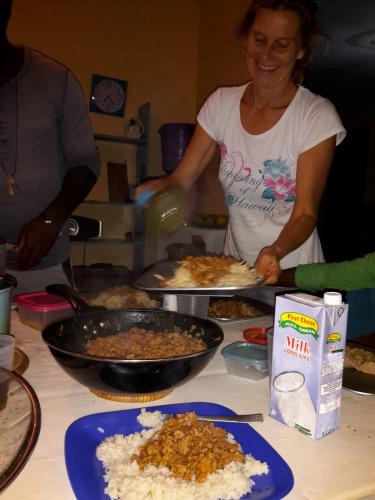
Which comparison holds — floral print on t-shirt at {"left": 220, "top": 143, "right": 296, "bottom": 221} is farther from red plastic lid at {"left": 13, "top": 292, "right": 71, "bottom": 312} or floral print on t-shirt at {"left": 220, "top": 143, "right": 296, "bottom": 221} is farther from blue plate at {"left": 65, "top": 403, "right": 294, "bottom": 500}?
blue plate at {"left": 65, "top": 403, "right": 294, "bottom": 500}

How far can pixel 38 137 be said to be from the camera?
6.20 ft

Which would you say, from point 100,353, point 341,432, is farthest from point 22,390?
point 341,432

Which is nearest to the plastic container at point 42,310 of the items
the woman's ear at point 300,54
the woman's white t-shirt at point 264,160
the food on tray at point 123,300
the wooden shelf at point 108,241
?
the food on tray at point 123,300

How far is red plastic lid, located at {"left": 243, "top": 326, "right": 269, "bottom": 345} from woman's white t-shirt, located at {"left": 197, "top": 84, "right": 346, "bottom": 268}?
0.55 metres

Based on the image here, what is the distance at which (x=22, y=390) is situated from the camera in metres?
0.74

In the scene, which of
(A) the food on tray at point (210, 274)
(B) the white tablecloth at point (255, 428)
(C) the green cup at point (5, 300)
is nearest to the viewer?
(B) the white tablecloth at point (255, 428)

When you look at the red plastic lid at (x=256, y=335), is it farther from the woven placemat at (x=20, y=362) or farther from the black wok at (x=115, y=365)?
the woven placemat at (x=20, y=362)

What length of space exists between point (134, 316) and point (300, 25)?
4.03 feet

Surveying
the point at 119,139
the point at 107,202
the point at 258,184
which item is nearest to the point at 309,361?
the point at 258,184

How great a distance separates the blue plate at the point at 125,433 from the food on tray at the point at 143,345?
13 centimetres

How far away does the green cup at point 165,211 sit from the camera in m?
1.70

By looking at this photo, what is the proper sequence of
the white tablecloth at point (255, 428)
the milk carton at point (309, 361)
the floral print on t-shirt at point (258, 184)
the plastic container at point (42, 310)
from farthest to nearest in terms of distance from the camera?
the floral print on t-shirt at point (258, 184)
the plastic container at point (42, 310)
the milk carton at point (309, 361)
the white tablecloth at point (255, 428)

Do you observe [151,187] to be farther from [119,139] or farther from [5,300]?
[119,139]

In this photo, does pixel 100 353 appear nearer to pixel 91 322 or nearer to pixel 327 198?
pixel 91 322
